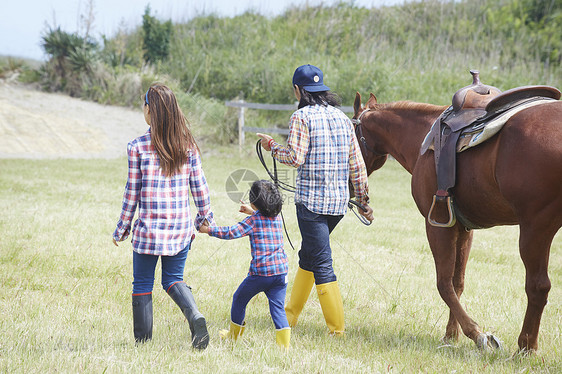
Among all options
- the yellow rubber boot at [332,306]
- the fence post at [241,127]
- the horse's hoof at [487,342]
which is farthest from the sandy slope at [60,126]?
the horse's hoof at [487,342]

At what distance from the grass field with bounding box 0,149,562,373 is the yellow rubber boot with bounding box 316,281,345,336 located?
0.09 m

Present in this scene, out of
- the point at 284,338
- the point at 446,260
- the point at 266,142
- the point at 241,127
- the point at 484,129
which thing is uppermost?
the point at 484,129

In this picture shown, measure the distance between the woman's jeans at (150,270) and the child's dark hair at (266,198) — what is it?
54 cm

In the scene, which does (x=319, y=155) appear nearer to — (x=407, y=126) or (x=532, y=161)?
(x=407, y=126)

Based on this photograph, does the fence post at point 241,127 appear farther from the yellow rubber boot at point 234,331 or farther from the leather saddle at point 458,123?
the yellow rubber boot at point 234,331

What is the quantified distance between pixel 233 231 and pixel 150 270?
580mm

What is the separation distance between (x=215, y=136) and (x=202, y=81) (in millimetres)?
3936

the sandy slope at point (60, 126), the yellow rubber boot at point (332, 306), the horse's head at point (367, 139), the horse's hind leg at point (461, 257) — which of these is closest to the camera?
the yellow rubber boot at point (332, 306)

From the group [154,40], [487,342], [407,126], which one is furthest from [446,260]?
[154,40]

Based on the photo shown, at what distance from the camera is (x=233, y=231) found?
3402 mm

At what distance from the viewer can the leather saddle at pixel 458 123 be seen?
3.56m

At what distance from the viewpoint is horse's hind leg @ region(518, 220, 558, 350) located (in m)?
3.19

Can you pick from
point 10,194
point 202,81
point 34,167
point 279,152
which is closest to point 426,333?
point 279,152

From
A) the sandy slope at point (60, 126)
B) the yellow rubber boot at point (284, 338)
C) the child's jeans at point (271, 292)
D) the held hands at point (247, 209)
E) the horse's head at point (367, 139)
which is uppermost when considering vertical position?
the horse's head at point (367, 139)
